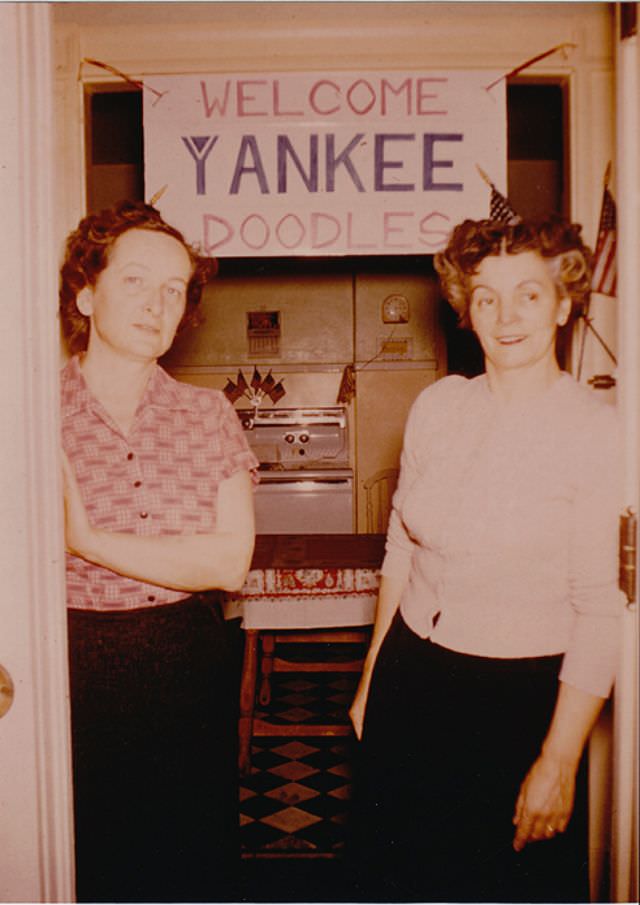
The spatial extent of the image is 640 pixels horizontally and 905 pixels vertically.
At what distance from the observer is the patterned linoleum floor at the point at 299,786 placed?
2.78m

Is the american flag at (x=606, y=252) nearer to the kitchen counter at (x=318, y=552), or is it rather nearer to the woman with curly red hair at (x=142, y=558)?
the woman with curly red hair at (x=142, y=558)

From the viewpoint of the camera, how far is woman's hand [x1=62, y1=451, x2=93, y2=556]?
1.50 metres

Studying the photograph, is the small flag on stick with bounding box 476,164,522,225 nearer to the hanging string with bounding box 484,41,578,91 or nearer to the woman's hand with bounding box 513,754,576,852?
the hanging string with bounding box 484,41,578,91

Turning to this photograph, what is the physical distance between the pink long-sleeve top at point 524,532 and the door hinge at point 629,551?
5cm

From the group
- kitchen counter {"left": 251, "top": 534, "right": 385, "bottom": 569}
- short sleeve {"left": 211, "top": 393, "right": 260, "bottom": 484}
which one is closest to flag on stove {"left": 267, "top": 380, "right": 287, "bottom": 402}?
kitchen counter {"left": 251, "top": 534, "right": 385, "bottom": 569}

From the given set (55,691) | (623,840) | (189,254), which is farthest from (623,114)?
(55,691)

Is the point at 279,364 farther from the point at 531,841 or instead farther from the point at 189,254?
the point at 531,841

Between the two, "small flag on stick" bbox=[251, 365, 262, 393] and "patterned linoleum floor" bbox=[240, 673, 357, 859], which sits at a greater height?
"small flag on stick" bbox=[251, 365, 262, 393]

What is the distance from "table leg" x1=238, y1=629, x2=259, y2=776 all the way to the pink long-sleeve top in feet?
6.31

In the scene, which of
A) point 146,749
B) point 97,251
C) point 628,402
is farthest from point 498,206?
point 146,749

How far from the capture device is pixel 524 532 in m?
1.44

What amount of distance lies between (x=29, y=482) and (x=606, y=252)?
135 cm

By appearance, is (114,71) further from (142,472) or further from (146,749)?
(146,749)

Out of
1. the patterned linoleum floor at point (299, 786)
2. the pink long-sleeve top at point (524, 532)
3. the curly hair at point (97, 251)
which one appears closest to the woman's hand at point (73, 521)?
the curly hair at point (97, 251)
